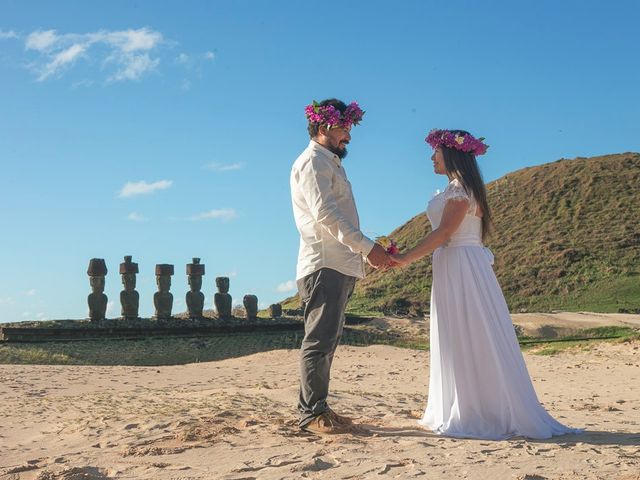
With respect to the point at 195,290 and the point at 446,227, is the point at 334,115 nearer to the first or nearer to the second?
the point at 446,227

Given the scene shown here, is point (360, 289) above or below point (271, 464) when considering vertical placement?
above

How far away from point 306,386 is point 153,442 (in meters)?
1.30

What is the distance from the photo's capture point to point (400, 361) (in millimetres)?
17281

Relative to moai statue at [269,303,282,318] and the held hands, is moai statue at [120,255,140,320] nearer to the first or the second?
moai statue at [269,303,282,318]

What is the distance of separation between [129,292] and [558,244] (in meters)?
20.0

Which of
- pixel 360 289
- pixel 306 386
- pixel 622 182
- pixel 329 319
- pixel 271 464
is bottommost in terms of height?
pixel 271 464

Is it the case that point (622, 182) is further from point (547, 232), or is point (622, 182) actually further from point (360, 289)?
point (360, 289)

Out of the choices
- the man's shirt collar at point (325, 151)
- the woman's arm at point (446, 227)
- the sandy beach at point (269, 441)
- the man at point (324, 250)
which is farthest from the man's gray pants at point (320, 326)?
the man's shirt collar at point (325, 151)

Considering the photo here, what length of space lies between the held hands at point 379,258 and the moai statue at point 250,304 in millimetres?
19323

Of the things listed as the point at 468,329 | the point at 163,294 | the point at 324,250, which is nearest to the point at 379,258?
the point at 324,250

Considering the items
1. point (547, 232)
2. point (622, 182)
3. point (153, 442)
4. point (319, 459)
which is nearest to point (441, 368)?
point (319, 459)

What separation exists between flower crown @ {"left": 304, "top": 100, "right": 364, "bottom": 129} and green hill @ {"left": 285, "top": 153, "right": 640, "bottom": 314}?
21.3m

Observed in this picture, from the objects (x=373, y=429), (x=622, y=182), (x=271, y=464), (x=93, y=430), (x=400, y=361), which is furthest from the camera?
(x=622, y=182)

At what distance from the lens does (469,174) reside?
6805 mm
